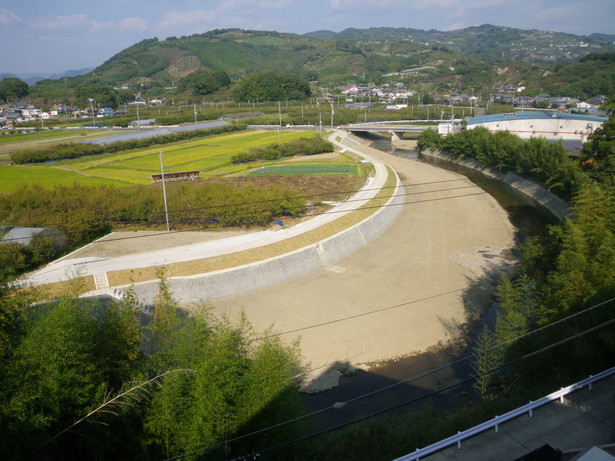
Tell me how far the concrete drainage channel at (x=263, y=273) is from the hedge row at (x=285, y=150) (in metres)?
24.0

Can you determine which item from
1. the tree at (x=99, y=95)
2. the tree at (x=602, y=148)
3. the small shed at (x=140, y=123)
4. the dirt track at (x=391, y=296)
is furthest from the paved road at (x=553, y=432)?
the tree at (x=99, y=95)

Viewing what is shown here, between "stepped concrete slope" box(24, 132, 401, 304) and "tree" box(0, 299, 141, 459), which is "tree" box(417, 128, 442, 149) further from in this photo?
"tree" box(0, 299, 141, 459)

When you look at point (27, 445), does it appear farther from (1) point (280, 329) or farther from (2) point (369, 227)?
(2) point (369, 227)

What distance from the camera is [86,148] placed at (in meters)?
48.5

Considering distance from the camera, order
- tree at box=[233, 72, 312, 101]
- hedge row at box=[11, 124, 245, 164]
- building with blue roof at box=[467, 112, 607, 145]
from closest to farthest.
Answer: hedge row at box=[11, 124, 245, 164]
building with blue roof at box=[467, 112, 607, 145]
tree at box=[233, 72, 312, 101]

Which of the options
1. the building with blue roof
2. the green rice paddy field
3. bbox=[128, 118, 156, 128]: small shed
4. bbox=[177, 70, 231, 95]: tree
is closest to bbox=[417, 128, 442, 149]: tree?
the building with blue roof

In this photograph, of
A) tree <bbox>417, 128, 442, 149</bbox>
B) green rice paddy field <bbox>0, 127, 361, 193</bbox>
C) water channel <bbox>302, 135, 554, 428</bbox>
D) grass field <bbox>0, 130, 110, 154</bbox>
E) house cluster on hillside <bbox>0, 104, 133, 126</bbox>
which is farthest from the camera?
house cluster on hillside <bbox>0, 104, 133, 126</bbox>

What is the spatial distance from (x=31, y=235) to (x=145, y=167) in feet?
76.4

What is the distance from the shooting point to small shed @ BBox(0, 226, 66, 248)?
19.0 meters

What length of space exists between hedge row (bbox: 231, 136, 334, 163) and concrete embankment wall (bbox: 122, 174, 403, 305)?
24333 millimetres

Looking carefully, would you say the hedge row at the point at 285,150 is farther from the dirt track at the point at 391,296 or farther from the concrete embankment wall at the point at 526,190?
the dirt track at the point at 391,296

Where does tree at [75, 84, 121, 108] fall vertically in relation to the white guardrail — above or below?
above

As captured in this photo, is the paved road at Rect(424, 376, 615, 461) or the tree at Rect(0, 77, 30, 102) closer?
the paved road at Rect(424, 376, 615, 461)

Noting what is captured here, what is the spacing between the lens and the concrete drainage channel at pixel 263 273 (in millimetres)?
16797
